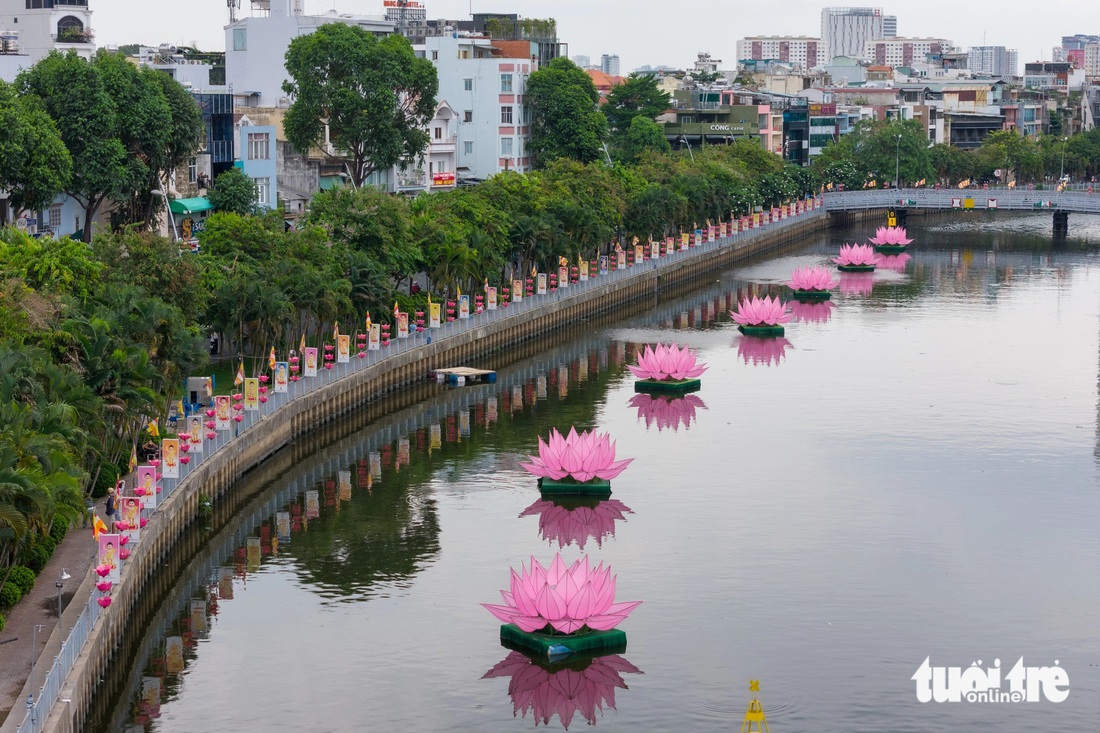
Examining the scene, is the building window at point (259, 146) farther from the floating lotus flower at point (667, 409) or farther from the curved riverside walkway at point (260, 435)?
the floating lotus flower at point (667, 409)

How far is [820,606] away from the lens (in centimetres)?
4634

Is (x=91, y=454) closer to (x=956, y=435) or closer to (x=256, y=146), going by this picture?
(x=956, y=435)

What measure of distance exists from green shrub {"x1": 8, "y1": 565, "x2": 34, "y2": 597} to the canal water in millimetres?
2890

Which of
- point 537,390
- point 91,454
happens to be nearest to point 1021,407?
point 537,390

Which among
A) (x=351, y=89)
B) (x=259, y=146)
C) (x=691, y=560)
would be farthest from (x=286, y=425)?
(x=351, y=89)

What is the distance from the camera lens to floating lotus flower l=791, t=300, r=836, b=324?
102188 millimetres

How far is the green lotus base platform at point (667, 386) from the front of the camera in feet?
253

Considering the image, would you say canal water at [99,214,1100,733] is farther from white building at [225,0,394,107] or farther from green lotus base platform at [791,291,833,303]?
white building at [225,0,394,107]

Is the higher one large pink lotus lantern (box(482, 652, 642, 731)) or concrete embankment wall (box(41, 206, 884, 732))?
concrete embankment wall (box(41, 206, 884, 732))

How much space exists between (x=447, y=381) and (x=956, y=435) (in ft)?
74.5

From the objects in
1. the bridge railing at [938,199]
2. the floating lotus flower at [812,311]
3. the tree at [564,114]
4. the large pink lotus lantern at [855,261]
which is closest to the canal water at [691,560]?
the floating lotus flower at [812,311]

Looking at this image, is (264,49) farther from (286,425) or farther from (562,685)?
(562,685)

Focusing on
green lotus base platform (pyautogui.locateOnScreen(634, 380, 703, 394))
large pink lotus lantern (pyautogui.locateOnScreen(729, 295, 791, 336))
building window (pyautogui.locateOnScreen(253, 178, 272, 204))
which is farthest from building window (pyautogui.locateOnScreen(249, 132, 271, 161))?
green lotus base platform (pyautogui.locateOnScreen(634, 380, 703, 394))

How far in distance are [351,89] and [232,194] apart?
21.7 m
